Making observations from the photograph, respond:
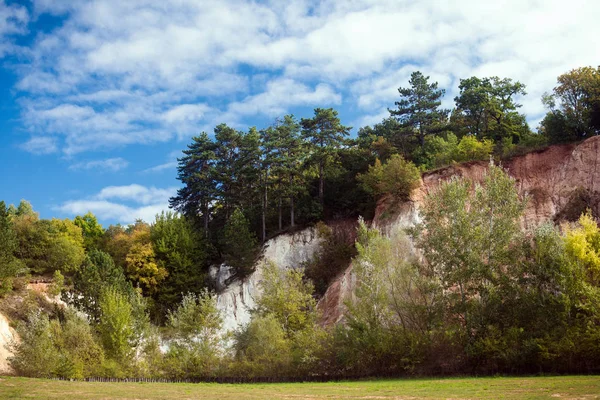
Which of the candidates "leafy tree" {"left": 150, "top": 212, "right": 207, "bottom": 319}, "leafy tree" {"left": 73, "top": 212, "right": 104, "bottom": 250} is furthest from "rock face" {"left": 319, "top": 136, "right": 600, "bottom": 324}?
"leafy tree" {"left": 73, "top": 212, "right": 104, "bottom": 250}

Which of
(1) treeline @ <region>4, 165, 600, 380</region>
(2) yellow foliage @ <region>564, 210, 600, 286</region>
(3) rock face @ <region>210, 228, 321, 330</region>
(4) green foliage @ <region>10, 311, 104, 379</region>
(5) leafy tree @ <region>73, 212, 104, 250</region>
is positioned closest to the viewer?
(1) treeline @ <region>4, 165, 600, 380</region>

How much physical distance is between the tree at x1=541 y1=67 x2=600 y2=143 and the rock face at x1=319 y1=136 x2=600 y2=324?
188 centimetres

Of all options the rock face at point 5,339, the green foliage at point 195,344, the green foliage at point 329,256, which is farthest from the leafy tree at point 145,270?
the green foliage at point 329,256

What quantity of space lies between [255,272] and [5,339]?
24342 mm

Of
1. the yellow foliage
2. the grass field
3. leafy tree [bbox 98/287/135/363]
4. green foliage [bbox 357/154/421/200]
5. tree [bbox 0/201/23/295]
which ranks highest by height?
green foliage [bbox 357/154/421/200]

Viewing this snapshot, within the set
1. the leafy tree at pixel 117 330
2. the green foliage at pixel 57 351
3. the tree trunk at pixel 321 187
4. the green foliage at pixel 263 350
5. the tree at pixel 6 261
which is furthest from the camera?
the tree trunk at pixel 321 187

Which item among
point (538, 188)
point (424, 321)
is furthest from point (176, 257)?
point (538, 188)

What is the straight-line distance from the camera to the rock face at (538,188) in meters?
49.5

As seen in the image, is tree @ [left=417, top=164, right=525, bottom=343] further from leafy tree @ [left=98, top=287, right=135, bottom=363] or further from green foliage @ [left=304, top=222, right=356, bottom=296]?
leafy tree @ [left=98, top=287, right=135, bottom=363]

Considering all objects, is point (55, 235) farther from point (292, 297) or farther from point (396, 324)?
point (396, 324)

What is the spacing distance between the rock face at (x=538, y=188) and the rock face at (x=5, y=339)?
27873 millimetres

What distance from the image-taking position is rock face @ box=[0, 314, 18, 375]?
4950 centimetres

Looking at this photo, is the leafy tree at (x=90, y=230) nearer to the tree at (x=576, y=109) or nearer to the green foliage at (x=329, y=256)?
the green foliage at (x=329, y=256)

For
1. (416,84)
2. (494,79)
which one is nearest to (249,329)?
(416,84)
